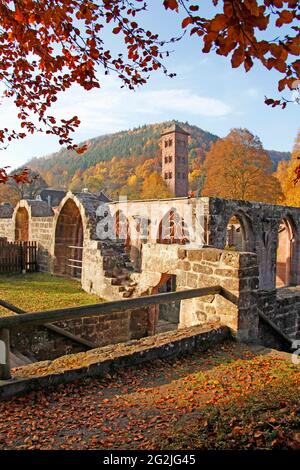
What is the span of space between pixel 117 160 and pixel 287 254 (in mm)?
77039

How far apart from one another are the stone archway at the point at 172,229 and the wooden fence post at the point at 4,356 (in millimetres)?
12334

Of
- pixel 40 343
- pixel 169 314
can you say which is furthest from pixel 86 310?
pixel 169 314

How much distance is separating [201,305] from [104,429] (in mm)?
3024

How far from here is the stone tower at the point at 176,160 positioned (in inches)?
2749

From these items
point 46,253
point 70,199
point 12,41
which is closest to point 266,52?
point 12,41

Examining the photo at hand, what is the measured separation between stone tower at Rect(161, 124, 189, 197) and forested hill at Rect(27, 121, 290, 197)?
715 cm

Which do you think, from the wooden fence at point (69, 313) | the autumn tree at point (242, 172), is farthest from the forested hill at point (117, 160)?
the wooden fence at point (69, 313)

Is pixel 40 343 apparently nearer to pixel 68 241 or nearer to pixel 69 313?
pixel 69 313

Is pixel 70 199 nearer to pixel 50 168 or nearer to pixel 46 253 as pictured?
pixel 46 253

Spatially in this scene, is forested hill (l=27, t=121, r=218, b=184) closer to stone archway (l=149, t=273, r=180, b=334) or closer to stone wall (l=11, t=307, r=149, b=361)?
stone archway (l=149, t=273, r=180, b=334)

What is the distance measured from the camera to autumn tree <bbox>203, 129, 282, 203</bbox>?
29484 millimetres

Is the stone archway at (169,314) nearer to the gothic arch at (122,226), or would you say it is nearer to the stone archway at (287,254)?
the gothic arch at (122,226)

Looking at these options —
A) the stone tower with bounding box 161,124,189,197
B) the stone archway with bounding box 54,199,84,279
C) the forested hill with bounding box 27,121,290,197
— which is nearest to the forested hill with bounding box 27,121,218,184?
the forested hill with bounding box 27,121,290,197

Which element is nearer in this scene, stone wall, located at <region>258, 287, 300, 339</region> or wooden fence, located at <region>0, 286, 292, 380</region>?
wooden fence, located at <region>0, 286, 292, 380</region>
